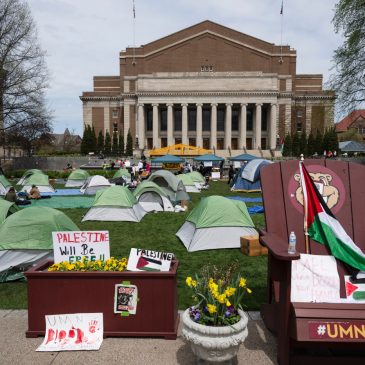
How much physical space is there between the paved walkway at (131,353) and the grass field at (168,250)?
1.26 metres

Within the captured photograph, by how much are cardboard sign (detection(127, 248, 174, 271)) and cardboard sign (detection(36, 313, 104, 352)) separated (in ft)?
2.39

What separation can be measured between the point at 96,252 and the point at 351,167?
365cm

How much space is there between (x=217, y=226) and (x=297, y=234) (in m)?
5.06

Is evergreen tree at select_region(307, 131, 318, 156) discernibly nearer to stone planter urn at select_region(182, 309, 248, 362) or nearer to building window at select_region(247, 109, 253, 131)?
building window at select_region(247, 109, 253, 131)

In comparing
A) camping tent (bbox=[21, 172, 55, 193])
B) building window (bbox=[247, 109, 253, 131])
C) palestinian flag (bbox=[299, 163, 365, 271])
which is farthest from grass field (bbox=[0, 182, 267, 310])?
building window (bbox=[247, 109, 253, 131])

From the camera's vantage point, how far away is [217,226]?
973 cm

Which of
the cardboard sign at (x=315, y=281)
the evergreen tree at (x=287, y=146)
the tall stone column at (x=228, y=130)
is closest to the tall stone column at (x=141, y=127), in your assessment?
the tall stone column at (x=228, y=130)

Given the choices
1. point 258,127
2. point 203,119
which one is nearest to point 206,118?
point 203,119

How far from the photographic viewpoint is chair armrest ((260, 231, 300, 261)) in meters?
3.51

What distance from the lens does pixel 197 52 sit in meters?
71.2

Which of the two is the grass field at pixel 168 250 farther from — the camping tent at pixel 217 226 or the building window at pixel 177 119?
the building window at pixel 177 119

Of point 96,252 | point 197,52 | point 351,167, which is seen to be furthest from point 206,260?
point 197,52

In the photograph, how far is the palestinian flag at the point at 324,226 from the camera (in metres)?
4.32

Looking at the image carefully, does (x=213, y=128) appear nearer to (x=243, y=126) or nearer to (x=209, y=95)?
(x=243, y=126)
